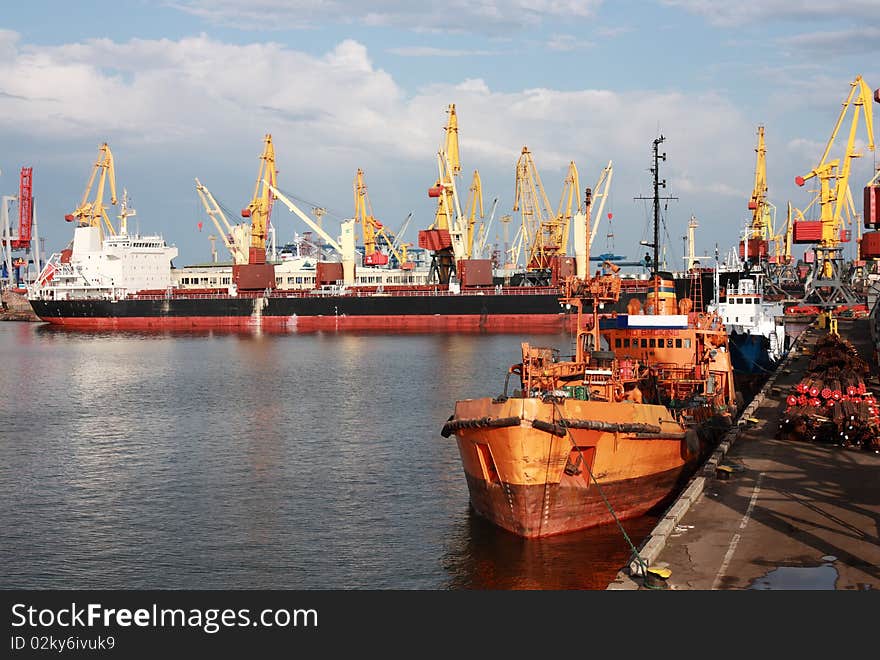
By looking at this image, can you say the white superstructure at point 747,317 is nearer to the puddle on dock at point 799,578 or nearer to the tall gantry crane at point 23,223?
the puddle on dock at point 799,578

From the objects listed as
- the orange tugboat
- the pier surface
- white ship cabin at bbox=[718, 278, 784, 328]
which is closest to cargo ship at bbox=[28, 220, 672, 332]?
white ship cabin at bbox=[718, 278, 784, 328]

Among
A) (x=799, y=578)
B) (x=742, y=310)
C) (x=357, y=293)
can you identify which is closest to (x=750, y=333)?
(x=742, y=310)

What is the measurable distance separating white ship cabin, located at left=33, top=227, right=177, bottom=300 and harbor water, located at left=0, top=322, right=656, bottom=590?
70.8 meters

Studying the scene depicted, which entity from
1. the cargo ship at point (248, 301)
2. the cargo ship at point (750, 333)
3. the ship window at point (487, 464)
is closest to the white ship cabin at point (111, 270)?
the cargo ship at point (248, 301)

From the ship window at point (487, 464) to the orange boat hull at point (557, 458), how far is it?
0.10 feet

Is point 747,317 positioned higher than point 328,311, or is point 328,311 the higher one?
point 747,317

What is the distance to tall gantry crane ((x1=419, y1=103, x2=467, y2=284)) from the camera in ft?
399

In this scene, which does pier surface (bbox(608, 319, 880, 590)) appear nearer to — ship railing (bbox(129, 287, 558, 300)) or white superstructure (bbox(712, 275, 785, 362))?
white superstructure (bbox(712, 275, 785, 362))

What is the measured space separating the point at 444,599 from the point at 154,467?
21114 millimetres

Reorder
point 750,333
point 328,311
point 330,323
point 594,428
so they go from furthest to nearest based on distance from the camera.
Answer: point 328,311 → point 330,323 → point 750,333 → point 594,428

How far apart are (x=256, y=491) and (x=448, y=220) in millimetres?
94711

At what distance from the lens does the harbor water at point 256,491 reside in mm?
21406

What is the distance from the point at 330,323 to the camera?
120 m

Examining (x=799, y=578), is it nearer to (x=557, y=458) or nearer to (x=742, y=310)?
(x=557, y=458)
